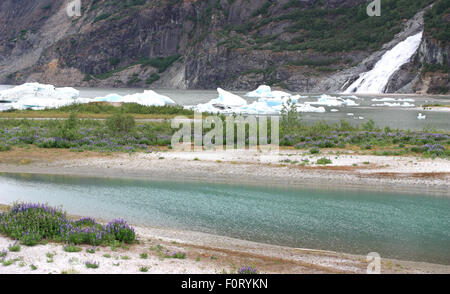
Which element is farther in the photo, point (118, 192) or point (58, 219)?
point (118, 192)

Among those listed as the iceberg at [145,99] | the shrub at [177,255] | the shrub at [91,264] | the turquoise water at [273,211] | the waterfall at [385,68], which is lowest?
the turquoise water at [273,211]

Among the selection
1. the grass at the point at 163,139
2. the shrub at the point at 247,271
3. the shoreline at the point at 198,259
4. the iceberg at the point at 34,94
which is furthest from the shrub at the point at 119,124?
the iceberg at the point at 34,94

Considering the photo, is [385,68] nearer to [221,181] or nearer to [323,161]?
[323,161]

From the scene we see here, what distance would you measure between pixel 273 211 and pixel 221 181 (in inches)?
185

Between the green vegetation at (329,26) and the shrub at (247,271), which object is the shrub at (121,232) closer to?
the shrub at (247,271)

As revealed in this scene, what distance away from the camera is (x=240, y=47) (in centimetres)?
14838

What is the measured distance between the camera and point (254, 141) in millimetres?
24922

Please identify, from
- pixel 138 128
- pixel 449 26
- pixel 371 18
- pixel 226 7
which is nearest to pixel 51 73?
pixel 226 7

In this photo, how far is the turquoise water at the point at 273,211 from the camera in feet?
37.3

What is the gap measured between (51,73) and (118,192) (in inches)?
7119

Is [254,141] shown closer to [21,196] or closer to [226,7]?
[21,196]

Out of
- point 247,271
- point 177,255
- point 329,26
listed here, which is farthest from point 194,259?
point 329,26

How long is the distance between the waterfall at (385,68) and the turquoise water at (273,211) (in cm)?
9833
